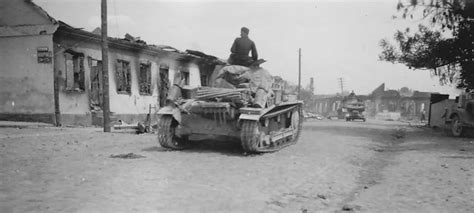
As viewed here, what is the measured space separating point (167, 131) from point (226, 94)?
58.6 inches

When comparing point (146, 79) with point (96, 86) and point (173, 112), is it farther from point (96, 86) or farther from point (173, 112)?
point (173, 112)

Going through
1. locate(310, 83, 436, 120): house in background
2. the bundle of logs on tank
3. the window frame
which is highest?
the window frame

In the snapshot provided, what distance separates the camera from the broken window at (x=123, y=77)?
1755cm

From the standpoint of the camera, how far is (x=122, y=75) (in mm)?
17891

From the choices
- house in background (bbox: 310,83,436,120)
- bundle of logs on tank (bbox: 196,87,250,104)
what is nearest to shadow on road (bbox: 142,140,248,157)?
bundle of logs on tank (bbox: 196,87,250,104)

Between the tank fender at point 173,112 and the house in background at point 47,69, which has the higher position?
the house in background at point 47,69

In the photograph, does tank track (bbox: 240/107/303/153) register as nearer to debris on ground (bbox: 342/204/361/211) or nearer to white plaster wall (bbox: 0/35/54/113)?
debris on ground (bbox: 342/204/361/211)

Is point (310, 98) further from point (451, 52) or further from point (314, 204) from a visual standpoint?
point (314, 204)

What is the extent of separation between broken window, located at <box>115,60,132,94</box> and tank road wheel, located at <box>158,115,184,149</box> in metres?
10.6

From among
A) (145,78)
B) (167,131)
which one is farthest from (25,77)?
(167,131)

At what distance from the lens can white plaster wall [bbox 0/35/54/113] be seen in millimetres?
14312

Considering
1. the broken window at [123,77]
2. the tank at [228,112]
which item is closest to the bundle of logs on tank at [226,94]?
the tank at [228,112]

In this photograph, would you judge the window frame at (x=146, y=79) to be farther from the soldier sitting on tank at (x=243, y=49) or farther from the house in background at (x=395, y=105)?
the house in background at (x=395, y=105)

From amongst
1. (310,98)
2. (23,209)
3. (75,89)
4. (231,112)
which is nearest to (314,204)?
(23,209)
